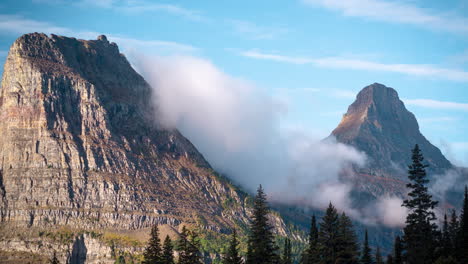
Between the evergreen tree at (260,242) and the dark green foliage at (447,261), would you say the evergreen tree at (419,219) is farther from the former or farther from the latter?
the evergreen tree at (260,242)

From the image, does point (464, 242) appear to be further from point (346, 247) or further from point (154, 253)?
point (154, 253)

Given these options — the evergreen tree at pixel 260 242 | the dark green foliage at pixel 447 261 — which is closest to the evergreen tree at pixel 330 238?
the evergreen tree at pixel 260 242

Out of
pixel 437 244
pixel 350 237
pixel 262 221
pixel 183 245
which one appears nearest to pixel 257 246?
pixel 262 221

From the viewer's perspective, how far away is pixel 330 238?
12862 centimetres

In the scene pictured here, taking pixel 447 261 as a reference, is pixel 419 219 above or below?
above

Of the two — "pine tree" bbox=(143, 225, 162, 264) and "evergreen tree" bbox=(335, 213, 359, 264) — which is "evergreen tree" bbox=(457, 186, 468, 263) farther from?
"pine tree" bbox=(143, 225, 162, 264)

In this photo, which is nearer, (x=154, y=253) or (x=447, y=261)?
(x=447, y=261)

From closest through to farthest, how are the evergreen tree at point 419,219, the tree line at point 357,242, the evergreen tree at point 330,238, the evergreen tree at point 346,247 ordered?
1. the evergreen tree at point 346,247
2. the evergreen tree at point 330,238
3. the tree line at point 357,242
4. the evergreen tree at point 419,219

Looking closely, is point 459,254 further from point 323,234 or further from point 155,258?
point 155,258

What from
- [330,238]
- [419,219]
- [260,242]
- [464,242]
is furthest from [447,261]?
[260,242]

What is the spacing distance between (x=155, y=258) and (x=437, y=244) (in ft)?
191

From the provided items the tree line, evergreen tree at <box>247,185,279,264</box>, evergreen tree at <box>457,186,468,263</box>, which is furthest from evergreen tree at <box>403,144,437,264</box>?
evergreen tree at <box>247,185,279,264</box>

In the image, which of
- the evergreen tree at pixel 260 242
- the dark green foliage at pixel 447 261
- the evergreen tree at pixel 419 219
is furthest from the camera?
the evergreen tree at pixel 260 242

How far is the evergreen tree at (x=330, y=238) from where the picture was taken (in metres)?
128
